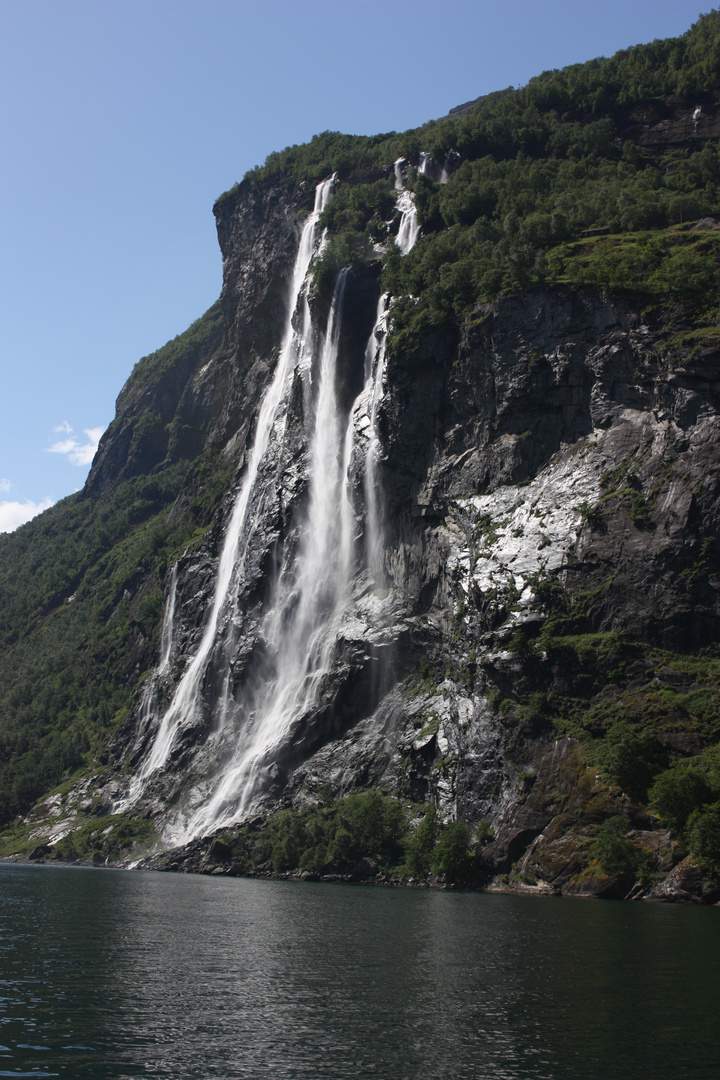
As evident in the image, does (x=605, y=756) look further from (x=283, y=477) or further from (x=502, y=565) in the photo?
(x=283, y=477)

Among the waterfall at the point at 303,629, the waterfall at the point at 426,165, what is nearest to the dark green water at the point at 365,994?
the waterfall at the point at 303,629

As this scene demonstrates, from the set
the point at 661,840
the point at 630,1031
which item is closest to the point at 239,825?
the point at 661,840

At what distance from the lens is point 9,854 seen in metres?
97.8

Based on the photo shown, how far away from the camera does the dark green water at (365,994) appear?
17.1 m

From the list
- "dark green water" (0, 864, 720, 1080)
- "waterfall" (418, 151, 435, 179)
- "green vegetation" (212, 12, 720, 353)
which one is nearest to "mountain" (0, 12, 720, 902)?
"green vegetation" (212, 12, 720, 353)

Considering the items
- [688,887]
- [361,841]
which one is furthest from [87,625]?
[688,887]

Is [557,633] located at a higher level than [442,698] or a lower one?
higher

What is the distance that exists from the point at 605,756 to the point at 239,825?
35085 millimetres

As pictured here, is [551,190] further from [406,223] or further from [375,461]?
[375,461]

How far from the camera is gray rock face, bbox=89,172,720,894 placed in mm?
57156

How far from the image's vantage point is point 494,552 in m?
67.8

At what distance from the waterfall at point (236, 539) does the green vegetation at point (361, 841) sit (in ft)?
93.8

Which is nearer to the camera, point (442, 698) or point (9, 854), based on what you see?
point (442, 698)

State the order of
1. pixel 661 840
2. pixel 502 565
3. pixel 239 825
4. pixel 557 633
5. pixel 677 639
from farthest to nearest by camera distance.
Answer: pixel 239 825, pixel 502 565, pixel 557 633, pixel 677 639, pixel 661 840
